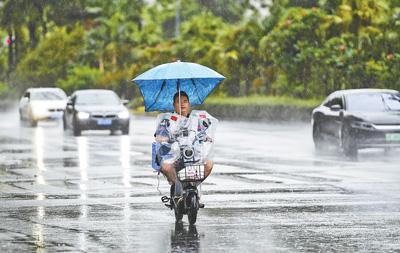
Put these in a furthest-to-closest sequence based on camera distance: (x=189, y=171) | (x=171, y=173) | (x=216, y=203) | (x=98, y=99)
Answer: (x=98, y=99) < (x=216, y=203) < (x=171, y=173) < (x=189, y=171)

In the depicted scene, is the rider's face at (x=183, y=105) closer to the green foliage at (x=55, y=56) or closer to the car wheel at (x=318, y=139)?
the car wheel at (x=318, y=139)

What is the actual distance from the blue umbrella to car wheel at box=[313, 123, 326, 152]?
14276 mm

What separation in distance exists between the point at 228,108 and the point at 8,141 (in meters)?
22.0

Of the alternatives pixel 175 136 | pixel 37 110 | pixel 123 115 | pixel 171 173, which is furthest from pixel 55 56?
pixel 171 173

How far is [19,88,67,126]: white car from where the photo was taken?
47031 millimetres

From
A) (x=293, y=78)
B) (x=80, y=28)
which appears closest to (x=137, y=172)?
(x=293, y=78)

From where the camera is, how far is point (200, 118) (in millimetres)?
13547

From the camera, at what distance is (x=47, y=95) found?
49.7 meters

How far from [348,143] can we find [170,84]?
1232 centimetres

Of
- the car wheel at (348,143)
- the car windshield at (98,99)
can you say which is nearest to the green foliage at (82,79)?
the car windshield at (98,99)

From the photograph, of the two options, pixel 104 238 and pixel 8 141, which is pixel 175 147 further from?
pixel 8 141

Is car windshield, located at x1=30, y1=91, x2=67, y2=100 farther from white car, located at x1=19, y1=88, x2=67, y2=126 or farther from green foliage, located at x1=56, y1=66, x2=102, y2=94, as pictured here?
green foliage, located at x1=56, y1=66, x2=102, y2=94

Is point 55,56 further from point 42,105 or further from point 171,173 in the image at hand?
point 171,173

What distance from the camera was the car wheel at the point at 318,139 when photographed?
2877 centimetres
